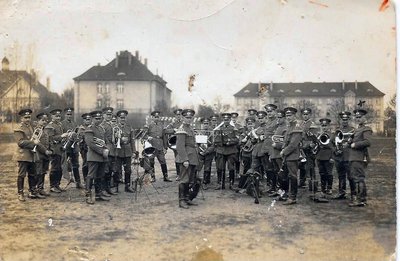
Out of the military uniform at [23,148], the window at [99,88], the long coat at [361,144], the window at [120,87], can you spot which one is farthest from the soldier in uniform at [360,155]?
the military uniform at [23,148]

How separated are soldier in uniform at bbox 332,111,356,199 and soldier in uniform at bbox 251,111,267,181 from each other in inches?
53.5

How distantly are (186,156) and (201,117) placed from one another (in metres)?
1.44

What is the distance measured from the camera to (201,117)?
7207mm

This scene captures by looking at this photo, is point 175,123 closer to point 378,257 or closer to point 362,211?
point 362,211

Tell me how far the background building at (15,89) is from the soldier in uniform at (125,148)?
163cm

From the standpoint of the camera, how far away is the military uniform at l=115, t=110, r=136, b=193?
7.20 meters

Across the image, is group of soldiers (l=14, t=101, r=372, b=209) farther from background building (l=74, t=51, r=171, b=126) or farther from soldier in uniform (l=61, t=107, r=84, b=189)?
background building (l=74, t=51, r=171, b=126)

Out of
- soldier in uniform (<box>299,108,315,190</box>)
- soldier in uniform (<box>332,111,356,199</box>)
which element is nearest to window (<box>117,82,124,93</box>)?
soldier in uniform (<box>299,108,315,190</box>)

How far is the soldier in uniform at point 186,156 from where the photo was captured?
596 cm

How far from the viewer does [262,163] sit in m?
7.19

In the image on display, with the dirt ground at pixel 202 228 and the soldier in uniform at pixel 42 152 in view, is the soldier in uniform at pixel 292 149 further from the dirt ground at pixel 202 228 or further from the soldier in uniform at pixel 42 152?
the soldier in uniform at pixel 42 152

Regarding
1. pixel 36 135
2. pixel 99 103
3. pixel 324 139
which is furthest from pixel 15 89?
pixel 324 139

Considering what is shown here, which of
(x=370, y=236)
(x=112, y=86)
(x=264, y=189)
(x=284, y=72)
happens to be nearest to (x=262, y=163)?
(x=264, y=189)

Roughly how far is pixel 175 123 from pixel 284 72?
349 cm
